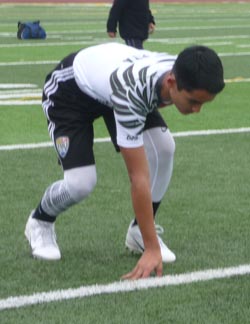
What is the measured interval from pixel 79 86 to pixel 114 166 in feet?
10.2

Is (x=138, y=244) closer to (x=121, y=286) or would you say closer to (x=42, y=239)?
(x=42, y=239)

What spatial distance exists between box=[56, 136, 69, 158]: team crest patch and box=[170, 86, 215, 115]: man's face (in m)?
0.86

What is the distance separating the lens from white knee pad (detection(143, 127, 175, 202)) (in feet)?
18.7

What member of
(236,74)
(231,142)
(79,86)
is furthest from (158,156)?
(236,74)

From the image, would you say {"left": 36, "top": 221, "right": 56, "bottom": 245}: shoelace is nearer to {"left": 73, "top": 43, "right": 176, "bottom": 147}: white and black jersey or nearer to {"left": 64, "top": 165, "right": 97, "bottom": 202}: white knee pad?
{"left": 64, "top": 165, "right": 97, "bottom": 202}: white knee pad

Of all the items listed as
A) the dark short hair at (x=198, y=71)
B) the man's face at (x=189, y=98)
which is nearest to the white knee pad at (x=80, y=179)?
the man's face at (x=189, y=98)

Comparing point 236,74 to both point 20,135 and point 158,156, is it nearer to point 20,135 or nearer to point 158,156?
point 20,135

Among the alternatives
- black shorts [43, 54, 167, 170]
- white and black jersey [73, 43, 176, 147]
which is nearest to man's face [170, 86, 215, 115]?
white and black jersey [73, 43, 176, 147]

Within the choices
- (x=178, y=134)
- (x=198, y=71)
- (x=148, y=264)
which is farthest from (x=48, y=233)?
(x=178, y=134)

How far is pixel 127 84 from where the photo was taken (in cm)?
509

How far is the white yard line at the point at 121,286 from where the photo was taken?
5055mm

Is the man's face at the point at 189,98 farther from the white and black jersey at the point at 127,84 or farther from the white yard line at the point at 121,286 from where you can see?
the white yard line at the point at 121,286

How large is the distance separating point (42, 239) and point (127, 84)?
1.23 meters

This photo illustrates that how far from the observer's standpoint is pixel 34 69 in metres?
16.5
